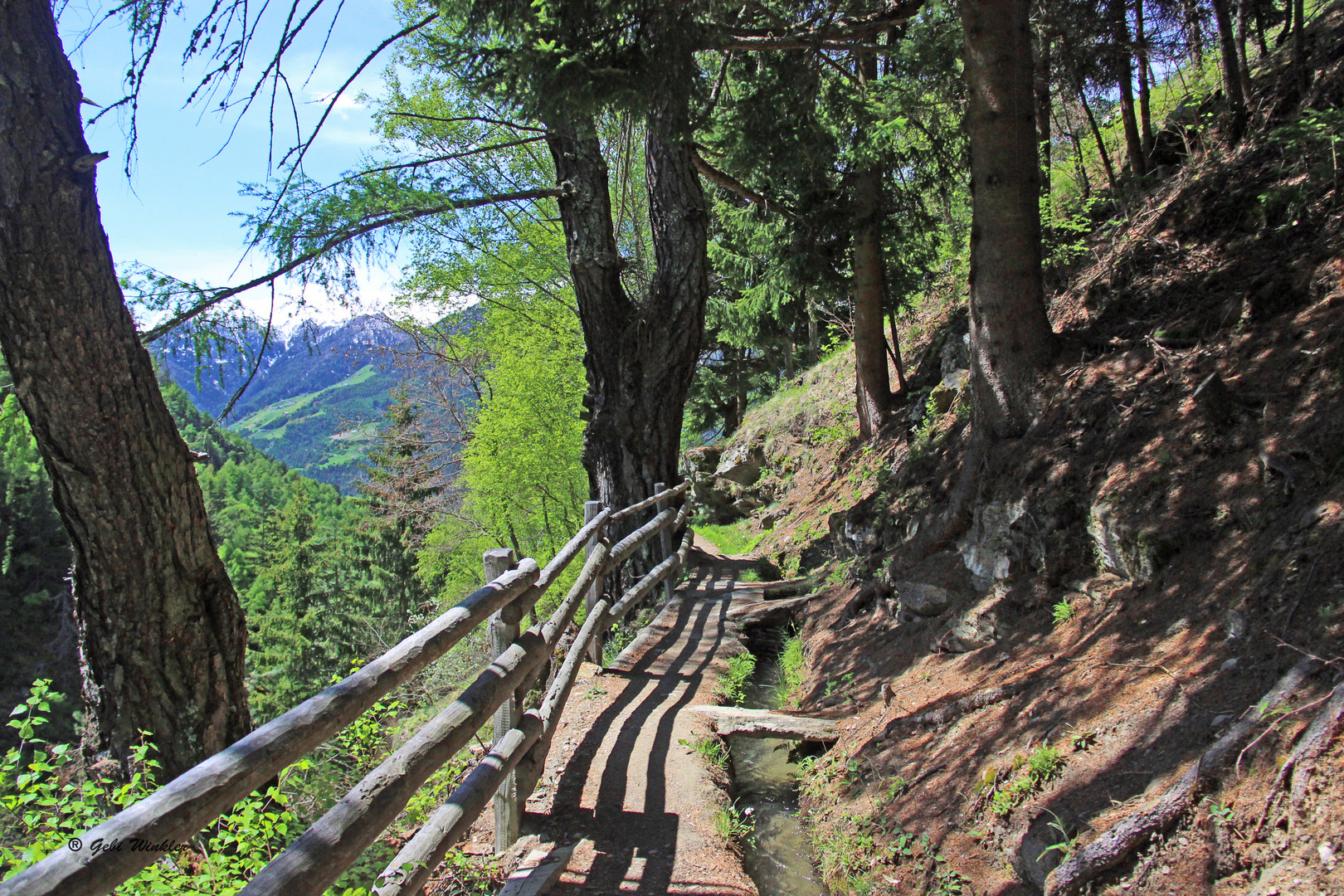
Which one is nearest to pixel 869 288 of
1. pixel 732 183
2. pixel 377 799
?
pixel 732 183

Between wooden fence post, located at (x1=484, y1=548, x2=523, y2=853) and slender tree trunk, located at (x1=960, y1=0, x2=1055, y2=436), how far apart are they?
12.8ft

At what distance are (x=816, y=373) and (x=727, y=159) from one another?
9823mm

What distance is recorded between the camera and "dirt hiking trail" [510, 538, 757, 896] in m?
3.41

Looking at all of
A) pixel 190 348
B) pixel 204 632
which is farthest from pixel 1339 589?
pixel 190 348

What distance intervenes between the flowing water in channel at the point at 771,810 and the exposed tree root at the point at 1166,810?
1.40 meters

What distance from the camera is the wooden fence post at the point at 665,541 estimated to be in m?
8.82

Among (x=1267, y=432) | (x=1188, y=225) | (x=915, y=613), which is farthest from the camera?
(x=1188, y=225)

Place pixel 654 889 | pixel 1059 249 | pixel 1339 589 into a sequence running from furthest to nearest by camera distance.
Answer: pixel 1059 249
pixel 654 889
pixel 1339 589

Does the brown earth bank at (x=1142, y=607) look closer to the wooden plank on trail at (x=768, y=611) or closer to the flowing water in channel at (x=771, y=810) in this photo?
the flowing water in channel at (x=771, y=810)

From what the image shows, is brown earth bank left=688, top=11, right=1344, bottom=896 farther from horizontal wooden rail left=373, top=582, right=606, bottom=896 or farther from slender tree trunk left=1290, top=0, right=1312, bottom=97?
horizontal wooden rail left=373, top=582, right=606, bottom=896

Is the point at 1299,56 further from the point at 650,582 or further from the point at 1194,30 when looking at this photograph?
the point at 650,582

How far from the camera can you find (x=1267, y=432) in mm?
3738

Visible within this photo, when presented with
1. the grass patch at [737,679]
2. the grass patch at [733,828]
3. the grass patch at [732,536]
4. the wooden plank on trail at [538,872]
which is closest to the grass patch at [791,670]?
the grass patch at [737,679]

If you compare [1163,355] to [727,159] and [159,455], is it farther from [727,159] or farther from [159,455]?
[159,455]
